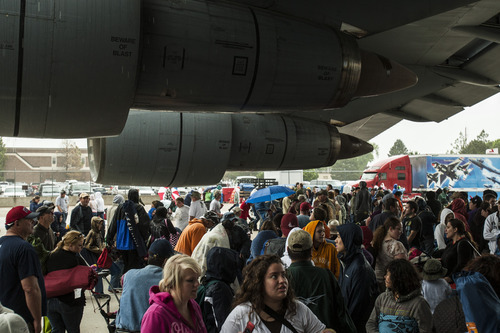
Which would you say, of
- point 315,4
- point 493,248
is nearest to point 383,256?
point 315,4

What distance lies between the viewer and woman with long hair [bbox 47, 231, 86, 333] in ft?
17.4

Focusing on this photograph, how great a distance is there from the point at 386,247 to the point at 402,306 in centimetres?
211

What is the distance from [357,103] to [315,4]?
4227 millimetres

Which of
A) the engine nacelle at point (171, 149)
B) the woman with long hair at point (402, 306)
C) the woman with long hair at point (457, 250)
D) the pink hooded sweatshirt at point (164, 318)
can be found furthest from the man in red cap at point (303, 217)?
the pink hooded sweatshirt at point (164, 318)

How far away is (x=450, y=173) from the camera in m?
29.0

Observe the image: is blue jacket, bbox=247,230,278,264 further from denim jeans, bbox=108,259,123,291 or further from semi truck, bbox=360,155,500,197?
semi truck, bbox=360,155,500,197

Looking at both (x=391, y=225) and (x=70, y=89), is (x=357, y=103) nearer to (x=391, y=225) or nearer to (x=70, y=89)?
(x=391, y=225)

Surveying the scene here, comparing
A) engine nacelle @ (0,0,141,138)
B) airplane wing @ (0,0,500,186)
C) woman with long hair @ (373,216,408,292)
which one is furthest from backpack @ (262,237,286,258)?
engine nacelle @ (0,0,141,138)

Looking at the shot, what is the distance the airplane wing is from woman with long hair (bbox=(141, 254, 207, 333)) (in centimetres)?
113

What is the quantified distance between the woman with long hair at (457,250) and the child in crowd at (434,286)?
1051 millimetres

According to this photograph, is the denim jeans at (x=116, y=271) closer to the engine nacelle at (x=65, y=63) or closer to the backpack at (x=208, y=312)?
the backpack at (x=208, y=312)

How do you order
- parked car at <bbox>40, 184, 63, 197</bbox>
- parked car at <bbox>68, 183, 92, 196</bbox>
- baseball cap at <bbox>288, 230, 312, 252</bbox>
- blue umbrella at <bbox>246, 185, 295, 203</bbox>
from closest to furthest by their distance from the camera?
baseball cap at <bbox>288, 230, 312, 252</bbox>
blue umbrella at <bbox>246, 185, 295, 203</bbox>
parked car at <bbox>40, 184, 63, 197</bbox>
parked car at <bbox>68, 183, 92, 196</bbox>

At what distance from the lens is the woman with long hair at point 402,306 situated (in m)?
3.70

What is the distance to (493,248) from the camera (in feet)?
27.6
